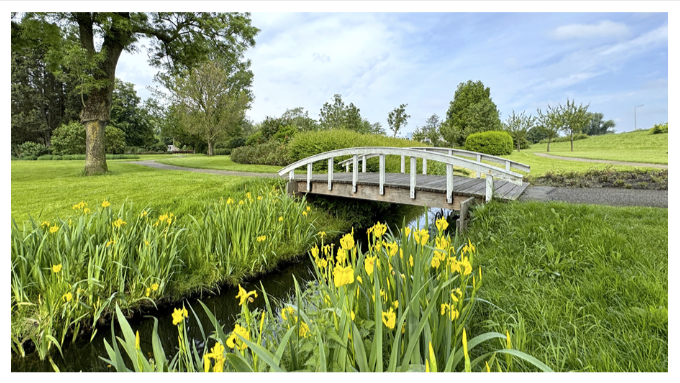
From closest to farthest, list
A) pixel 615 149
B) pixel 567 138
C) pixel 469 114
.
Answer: pixel 615 149
pixel 567 138
pixel 469 114

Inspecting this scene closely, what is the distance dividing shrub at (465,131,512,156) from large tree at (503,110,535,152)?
3.55 feet

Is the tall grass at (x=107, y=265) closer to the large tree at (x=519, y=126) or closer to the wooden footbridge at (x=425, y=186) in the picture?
the wooden footbridge at (x=425, y=186)

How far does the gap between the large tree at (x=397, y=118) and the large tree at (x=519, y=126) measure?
433 inches

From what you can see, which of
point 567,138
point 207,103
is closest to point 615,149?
point 567,138

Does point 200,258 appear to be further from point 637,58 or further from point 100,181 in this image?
point 100,181

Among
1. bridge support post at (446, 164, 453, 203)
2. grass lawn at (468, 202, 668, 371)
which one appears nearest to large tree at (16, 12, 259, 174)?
bridge support post at (446, 164, 453, 203)

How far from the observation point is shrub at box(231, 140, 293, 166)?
14.0m

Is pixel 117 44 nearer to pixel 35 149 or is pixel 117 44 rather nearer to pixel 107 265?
pixel 35 149

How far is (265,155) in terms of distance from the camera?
15.4 metres

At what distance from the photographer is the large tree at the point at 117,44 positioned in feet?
21.5

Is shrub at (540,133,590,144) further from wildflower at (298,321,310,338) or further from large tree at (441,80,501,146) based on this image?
wildflower at (298,321,310,338)

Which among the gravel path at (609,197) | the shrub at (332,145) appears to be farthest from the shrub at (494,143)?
the gravel path at (609,197)

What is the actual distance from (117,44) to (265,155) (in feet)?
24.3

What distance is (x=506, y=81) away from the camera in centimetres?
362
